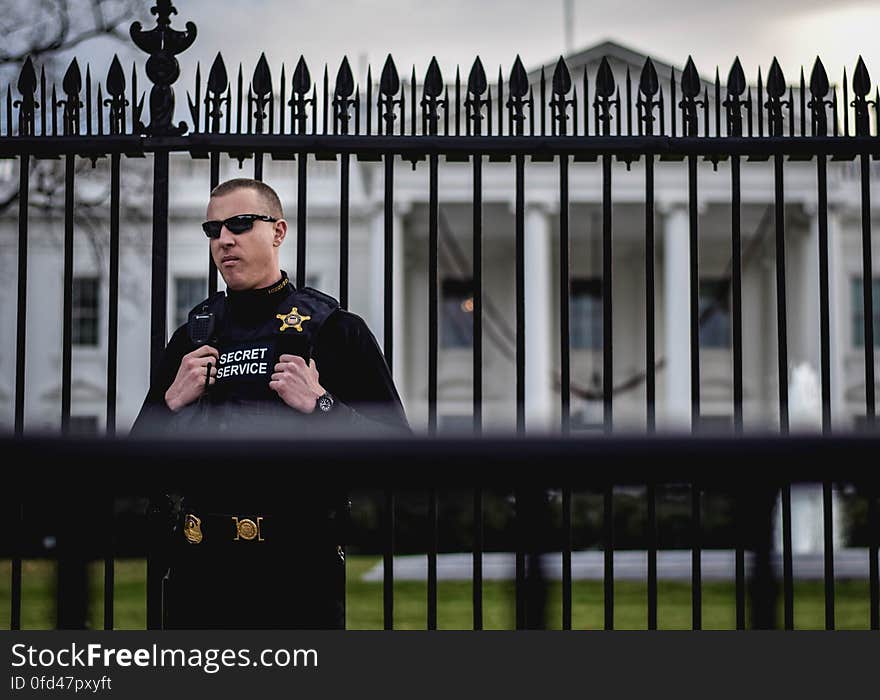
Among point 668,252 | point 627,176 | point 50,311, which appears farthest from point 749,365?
point 50,311

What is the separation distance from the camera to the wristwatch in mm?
3471

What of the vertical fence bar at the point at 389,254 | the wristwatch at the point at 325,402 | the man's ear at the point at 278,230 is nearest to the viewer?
the wristwatch at the point at 325,402

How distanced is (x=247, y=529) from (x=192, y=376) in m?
0.49

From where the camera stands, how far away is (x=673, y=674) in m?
1.86

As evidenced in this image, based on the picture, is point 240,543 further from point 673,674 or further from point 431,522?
point 673,674

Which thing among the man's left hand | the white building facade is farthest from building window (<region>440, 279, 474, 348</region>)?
the man's left hand

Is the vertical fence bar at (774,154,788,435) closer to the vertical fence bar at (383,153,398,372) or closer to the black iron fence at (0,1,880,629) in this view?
the black iron fence at (0,1,880,629)

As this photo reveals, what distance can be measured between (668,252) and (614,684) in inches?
1132

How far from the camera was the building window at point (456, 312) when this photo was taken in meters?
33.5

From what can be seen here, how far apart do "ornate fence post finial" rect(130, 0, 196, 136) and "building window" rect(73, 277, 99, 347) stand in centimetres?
2758

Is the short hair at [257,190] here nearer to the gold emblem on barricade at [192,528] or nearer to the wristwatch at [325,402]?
the wristwatch at [325,402]

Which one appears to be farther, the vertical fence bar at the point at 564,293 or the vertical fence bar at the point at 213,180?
the vertical fence bar at the point at 213,180

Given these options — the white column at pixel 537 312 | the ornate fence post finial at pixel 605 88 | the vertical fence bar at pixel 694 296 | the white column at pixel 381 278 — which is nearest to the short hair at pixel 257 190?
the ornate fence post finial at pixel 605 88

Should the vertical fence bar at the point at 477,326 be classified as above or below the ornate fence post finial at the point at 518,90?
below
